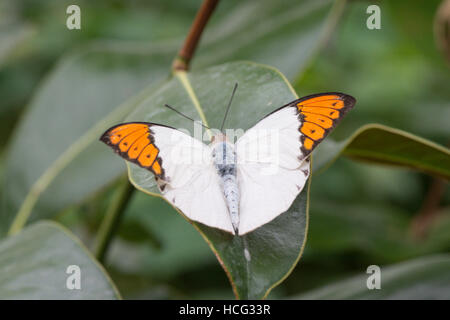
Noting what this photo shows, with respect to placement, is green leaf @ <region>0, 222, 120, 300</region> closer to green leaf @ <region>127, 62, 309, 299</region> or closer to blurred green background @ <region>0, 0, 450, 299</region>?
green leaf @ <region>127, 62, 309, 299</region>

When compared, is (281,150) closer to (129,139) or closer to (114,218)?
(129,139)

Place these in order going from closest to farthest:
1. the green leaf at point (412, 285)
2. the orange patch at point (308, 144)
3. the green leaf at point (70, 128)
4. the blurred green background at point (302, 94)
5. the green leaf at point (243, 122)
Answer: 1. the green leaf at point (243, 122)
2. the orange patch at point (308, 144)
3. the green leaf at point (412, 285)
4. the green leaf at point (70, 128)
5. the blurred green background at point (302, 94)

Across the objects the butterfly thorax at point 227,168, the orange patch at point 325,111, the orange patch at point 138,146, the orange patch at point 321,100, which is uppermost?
the orange patch at point 321,100

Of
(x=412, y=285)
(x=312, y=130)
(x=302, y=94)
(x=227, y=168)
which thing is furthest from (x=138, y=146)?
(x=302, y=94)

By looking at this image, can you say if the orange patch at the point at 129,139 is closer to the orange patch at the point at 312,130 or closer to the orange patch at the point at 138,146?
the orange patch at the point at 138,146

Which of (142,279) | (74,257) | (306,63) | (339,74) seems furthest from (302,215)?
(339,74)

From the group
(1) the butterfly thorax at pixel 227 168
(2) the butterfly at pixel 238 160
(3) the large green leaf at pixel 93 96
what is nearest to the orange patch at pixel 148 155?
(2) the butterfly at pixel 238 160

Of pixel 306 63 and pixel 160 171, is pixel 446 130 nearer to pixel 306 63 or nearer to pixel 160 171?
pixel 306 63
